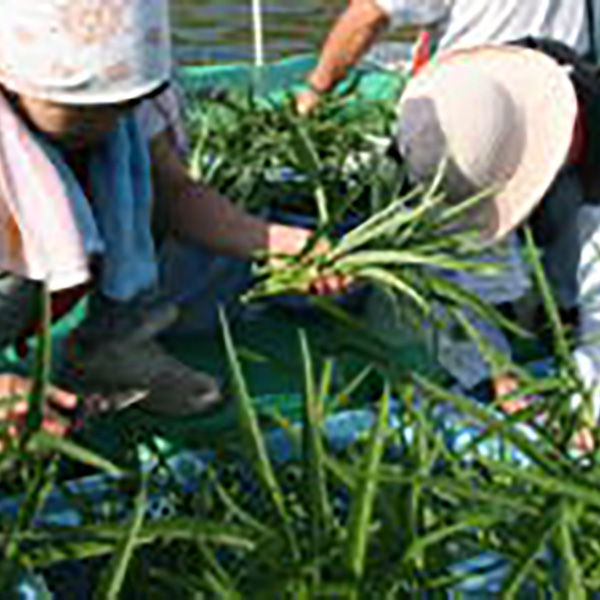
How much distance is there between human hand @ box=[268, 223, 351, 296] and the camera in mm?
1276

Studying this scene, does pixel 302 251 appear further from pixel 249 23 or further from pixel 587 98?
pixel 249 23

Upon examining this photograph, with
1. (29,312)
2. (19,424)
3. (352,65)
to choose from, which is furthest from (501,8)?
(19,424)

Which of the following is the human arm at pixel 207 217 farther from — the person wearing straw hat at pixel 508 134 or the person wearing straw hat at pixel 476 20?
the person wearing straw hat at pixel 476 20

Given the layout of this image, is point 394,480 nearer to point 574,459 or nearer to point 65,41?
point 574,459

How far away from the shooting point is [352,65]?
2311 mm

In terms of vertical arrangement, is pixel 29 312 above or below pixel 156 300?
above

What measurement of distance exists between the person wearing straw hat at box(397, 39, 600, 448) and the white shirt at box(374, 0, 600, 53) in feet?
1.14

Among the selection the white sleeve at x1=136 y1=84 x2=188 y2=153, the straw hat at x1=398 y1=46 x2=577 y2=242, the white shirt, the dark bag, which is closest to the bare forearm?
the white shirt

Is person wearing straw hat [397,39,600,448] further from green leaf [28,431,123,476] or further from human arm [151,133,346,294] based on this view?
green leaf [28,431,123,476]

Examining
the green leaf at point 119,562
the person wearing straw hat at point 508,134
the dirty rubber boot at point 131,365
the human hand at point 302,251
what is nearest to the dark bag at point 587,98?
the person wearing straw hat at point 508,134

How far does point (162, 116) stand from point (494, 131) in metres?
0.32

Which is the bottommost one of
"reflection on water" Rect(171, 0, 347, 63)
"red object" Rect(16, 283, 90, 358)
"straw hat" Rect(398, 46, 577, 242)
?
"reflection on water" Rect(171, 0, 347, 63)

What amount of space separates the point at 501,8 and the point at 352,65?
16.4 inches

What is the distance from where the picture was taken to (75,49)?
42.8 inches
